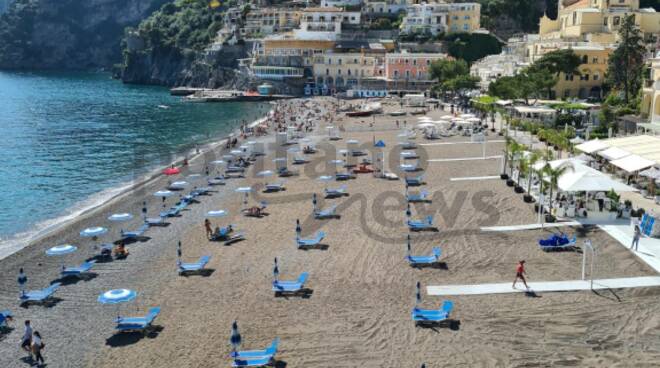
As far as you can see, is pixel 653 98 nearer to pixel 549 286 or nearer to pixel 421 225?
pixel 421 225

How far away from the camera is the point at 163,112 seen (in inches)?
3164

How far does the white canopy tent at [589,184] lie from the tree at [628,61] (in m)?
29.4

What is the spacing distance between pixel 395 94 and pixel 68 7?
476ft

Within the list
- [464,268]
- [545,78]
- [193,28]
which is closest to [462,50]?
[545,78]

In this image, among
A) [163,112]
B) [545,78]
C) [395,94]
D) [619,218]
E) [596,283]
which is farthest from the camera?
[395,94]

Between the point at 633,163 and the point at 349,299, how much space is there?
15.1 meters

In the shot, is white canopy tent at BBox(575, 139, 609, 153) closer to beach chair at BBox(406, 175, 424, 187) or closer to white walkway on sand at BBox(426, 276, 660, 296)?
beach chair at BBox(406, 175, 424, 187)

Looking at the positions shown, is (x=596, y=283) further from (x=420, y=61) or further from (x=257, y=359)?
(x=420, y=61)

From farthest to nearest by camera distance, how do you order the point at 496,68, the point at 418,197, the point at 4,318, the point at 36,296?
the point at 496,68
the point at 418,197
the point at 36,296
the point at 4,318

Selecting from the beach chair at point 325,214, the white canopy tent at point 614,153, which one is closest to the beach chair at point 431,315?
the beach chair at point 325,214

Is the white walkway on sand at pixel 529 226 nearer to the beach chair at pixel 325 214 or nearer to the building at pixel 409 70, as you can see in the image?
the beach chair at pixel 325 214

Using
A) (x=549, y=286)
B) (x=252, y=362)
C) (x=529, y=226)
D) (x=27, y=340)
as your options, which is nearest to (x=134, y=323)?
(x=27, y=340)

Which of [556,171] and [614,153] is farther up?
[614,153]

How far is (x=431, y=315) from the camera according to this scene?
615 inches
